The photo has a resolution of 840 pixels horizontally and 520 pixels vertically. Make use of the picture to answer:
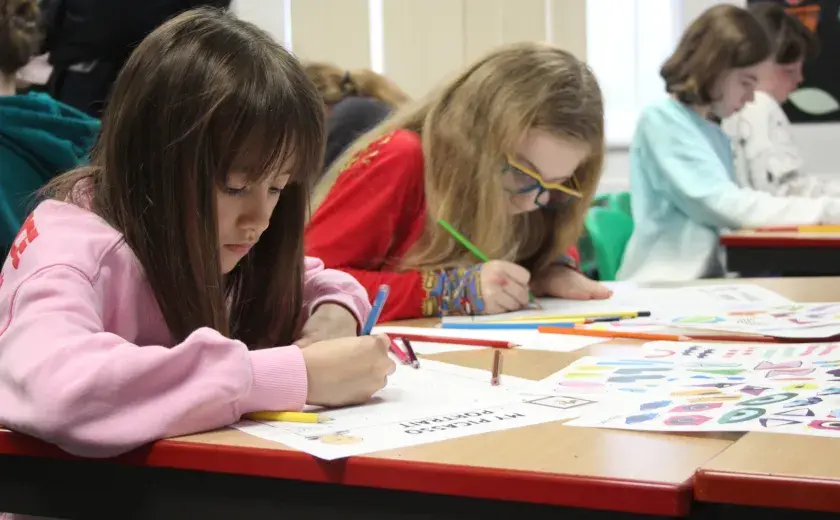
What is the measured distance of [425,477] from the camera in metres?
0.75

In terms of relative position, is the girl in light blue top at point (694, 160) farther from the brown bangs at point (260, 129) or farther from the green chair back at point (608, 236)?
the brown bangs at point (260, 129)

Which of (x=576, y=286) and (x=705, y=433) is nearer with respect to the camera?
(x=705, y=433)

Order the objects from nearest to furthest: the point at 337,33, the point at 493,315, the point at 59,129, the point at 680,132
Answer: the point at 493,315
the point at 59,129
the point at 680,132
the point at 337,33

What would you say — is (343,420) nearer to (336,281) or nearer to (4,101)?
(336,281)

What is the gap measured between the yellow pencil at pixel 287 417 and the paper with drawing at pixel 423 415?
10 mm

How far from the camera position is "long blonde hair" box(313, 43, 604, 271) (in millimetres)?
1758

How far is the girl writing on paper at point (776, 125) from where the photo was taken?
3.87m

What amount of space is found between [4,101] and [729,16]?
2.28m

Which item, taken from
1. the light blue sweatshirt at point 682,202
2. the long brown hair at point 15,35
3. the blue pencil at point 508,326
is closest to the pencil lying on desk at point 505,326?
the blue pencil at point 508,326

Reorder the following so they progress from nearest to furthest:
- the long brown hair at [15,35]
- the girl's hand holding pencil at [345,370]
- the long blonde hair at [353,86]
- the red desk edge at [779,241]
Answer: the girl's hand holding pencil at [345,370] < the long brown hair at [15,35] < the red desk edge at [779,241] < the long blonde hair at [353,86]

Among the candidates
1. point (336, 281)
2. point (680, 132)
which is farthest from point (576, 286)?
point (680, 132)

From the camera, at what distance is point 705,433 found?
33.1 inches

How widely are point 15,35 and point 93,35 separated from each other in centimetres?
95

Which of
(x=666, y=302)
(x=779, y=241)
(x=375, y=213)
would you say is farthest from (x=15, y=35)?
(x=779, y=241)
